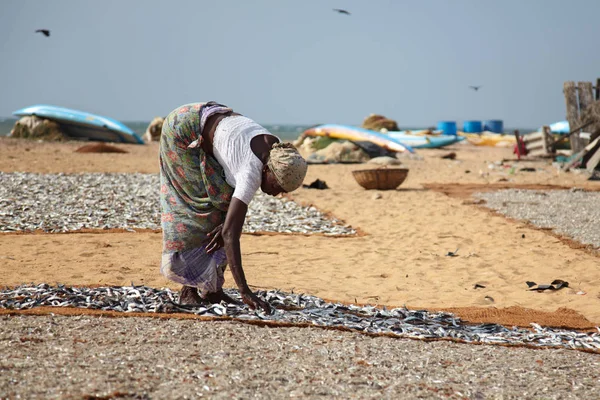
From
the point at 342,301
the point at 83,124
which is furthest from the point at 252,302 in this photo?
the point at 83,124

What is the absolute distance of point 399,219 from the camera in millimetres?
9492

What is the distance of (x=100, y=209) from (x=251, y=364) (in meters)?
6.52

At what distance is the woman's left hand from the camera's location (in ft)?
14.0

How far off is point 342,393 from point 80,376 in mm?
1207

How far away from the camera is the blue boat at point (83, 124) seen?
25.6m

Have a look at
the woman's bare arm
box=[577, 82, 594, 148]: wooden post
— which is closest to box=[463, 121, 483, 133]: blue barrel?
box=[577, 82, 594, 148]: wooden post

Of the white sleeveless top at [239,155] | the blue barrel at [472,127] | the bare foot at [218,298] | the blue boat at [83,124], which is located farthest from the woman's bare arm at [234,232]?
the blue barrel at [472,127]

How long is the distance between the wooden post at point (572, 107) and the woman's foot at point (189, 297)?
1415 centimetres

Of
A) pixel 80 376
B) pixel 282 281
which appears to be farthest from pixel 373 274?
pixel 80 376

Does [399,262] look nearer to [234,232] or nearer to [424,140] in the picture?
[234,232]

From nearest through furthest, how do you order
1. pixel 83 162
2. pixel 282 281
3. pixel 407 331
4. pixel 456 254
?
pixel 407 331, pixel 282 281, pixel 456 254, pixel 83 162

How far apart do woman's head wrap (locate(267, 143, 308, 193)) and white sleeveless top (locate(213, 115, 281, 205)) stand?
111mm

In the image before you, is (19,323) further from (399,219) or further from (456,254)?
(399,219)

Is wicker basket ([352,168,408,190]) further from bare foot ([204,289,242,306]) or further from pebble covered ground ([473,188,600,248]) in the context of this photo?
bare foot ([204,289,242,306])
